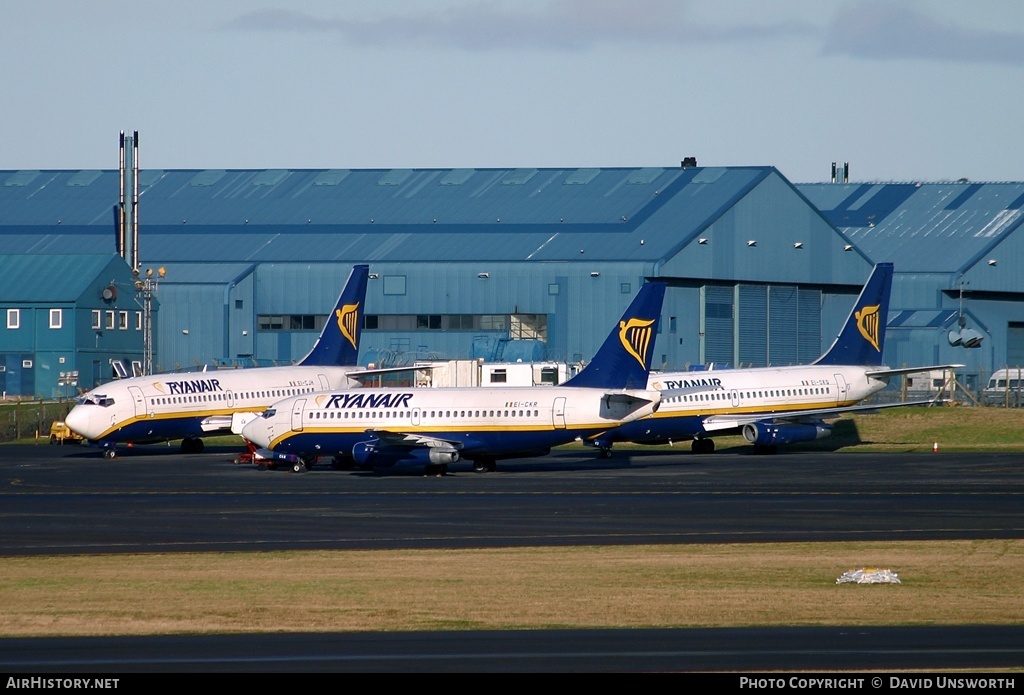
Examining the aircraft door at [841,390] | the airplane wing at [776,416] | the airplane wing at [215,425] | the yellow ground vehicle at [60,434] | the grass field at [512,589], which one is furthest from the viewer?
the yellow ground vehicle at [60,434]

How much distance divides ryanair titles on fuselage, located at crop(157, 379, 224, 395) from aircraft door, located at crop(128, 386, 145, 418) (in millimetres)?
1524

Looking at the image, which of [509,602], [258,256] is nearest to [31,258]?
[258,256]

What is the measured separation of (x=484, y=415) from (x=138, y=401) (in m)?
21.3

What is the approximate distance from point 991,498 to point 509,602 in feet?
76.1

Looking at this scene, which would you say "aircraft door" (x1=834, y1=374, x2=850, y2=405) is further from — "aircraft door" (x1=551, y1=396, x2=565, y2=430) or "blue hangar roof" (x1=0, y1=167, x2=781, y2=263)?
"blue hangar roof" (x1=0, y1=167, x2=781, y2=263)

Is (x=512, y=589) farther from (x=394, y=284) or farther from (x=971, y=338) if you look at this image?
(x=971, y=338)

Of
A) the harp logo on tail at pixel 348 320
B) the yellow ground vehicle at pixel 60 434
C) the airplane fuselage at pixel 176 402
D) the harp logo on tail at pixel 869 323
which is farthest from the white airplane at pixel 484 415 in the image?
the yellow ground vehicle at pixel 60 434

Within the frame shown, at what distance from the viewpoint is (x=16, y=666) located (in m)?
18.5

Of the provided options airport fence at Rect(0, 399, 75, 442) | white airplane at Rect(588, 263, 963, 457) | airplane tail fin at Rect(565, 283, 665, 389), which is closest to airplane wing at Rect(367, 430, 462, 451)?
airplane tail fin at Rect(565, 283, 665, 389)

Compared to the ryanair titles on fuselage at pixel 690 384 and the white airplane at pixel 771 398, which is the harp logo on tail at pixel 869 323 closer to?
the white airplane at pixel 771 398

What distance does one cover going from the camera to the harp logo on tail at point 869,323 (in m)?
71.7

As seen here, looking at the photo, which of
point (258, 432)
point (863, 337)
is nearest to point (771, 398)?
point (863, 337)

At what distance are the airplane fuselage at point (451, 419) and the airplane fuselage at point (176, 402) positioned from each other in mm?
11077

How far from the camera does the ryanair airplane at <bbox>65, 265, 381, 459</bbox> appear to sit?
70188 mm
